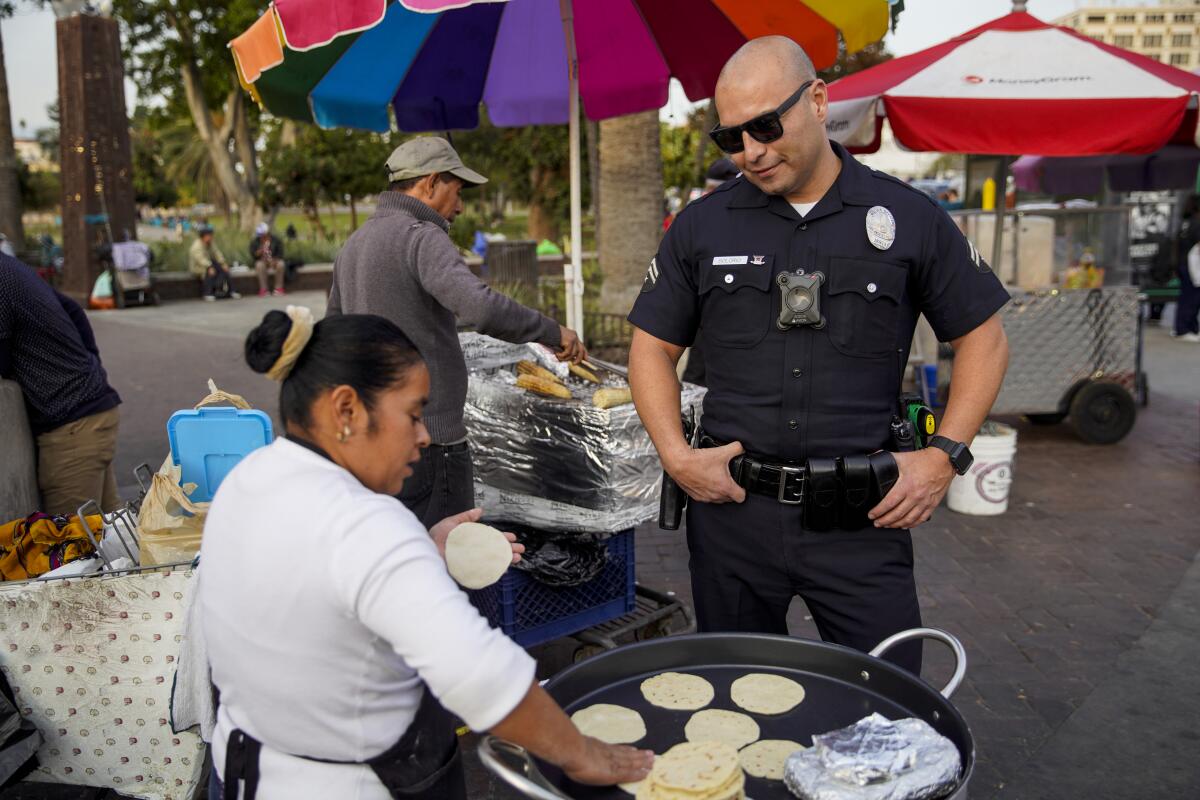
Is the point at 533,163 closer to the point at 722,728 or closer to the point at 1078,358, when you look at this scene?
the point at 1078,358

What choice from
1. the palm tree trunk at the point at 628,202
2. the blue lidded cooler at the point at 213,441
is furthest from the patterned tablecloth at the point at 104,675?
the palm tree trunk at the point at 628,202

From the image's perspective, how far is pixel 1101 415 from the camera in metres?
7.63

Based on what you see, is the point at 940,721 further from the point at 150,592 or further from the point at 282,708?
the point at 150,592

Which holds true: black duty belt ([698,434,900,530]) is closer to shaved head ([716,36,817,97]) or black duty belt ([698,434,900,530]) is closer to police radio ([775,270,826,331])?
police radio ([775,270,826,331])

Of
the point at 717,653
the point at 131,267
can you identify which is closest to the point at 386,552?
the point at 717,653

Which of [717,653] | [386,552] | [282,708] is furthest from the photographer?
[717,653]

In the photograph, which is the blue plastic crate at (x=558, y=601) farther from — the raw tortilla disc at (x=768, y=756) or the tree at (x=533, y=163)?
the tree at (x=533, y=163)

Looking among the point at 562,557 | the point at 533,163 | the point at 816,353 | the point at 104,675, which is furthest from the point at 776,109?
the point at 533,163

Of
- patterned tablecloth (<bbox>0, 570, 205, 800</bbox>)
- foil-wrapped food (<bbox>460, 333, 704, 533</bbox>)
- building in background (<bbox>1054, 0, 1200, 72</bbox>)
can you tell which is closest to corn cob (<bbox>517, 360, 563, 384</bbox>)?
foil-wrapped food (<bbox>460, 333, 704, 533</bbox>)

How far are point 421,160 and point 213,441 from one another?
1229mm

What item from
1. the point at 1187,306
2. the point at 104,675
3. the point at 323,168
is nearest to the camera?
the point at 104,675

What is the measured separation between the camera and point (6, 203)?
18.2m

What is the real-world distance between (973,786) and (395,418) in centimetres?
265

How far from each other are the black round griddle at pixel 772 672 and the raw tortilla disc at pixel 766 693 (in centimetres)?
1
